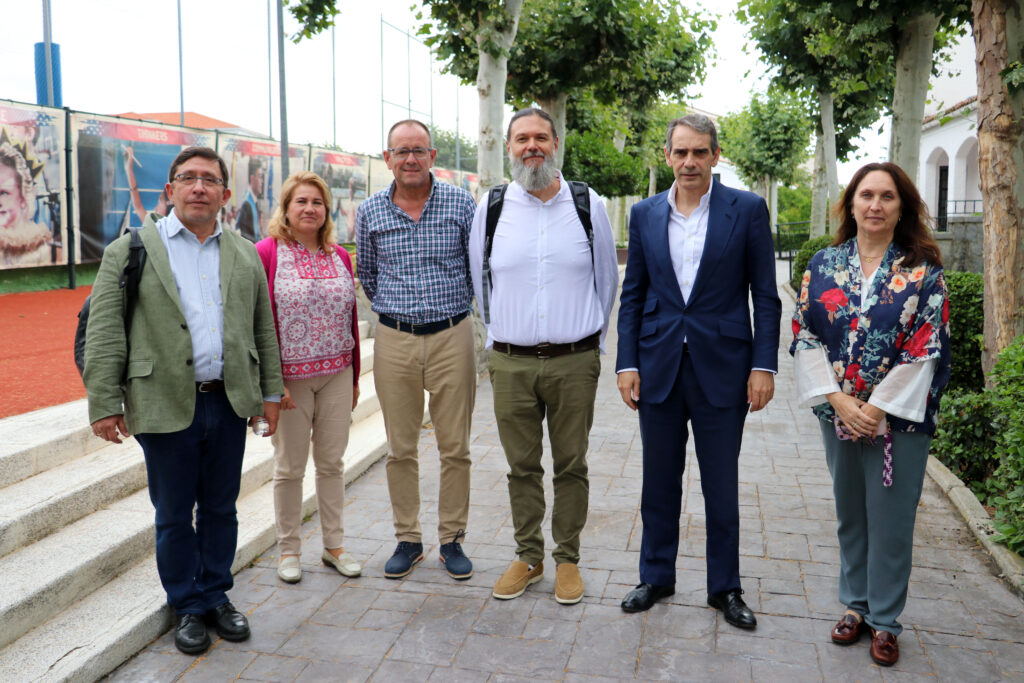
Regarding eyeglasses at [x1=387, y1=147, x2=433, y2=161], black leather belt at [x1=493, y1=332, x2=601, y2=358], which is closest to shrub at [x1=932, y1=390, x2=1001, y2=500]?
black leather belt at [x1=493, y1=332, x2=601, y2=358]

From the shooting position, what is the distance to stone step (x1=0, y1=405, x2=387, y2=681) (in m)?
3.26

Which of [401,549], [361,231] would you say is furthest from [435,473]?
[361,231]

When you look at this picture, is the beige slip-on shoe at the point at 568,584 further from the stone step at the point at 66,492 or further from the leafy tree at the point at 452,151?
the leafy tree at the point at 452,151

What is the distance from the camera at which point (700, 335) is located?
366cm

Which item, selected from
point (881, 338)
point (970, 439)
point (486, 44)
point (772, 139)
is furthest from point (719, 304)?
point (772, 139)

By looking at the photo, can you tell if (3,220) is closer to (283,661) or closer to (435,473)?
(435,473)

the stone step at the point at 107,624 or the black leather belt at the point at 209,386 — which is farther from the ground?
the black leather belt at the point at 209,386

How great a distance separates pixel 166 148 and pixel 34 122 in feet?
9.48

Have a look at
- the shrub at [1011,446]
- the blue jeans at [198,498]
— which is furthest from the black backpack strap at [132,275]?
the shrub at [1011,446]

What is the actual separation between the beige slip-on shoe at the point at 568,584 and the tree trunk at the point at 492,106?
6954 millimetres

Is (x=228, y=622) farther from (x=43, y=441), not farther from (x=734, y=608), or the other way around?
(x=734, y=608)

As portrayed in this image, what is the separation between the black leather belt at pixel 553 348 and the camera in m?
3.96

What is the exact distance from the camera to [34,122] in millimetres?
11008

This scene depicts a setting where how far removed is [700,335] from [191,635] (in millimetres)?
2473
